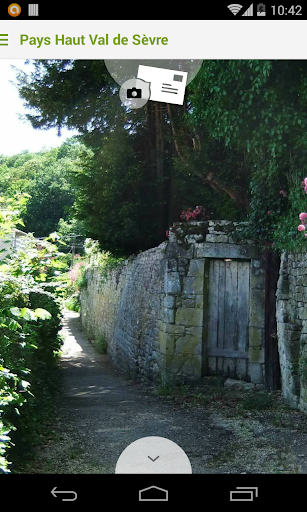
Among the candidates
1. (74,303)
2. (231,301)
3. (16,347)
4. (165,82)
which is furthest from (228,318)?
(74,303)

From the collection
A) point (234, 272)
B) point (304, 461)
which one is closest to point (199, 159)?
point (234, 272)

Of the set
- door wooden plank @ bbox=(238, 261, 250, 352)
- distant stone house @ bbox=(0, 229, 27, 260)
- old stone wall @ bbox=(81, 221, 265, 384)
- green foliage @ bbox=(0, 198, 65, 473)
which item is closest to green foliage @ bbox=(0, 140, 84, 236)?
old stone wall @ bbox=(81, 221, 265, 384)

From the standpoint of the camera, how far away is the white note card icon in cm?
302

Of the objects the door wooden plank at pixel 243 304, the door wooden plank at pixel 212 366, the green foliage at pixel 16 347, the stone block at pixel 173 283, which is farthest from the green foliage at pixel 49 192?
the green foliage at pixel 16 347

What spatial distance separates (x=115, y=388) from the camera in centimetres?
945

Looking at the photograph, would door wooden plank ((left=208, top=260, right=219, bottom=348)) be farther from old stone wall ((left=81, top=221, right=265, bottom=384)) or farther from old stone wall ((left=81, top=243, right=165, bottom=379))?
old stone wall ((left=81, top=243, right=165, bottom=379))

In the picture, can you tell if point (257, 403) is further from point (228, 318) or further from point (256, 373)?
point (228, 318)

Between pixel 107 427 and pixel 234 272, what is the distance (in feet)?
11.4

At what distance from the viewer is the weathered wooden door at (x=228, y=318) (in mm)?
8414

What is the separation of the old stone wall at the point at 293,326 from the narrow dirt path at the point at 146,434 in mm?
844

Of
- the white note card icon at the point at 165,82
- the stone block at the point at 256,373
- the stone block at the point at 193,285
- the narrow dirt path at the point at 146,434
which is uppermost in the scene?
the white note card icon at the point at 165,82

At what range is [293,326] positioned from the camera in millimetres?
6941

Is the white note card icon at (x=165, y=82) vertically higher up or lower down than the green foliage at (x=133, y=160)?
lower down
